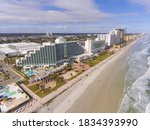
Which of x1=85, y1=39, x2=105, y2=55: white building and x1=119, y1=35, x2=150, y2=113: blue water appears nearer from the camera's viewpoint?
x1=119, y1=35, x2=150, y2=113: blue water

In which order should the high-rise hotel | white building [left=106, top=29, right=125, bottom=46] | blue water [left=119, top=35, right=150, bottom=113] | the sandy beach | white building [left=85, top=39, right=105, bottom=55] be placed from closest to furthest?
blue water [left=119, top=35, right=150, bottom=113]
the sandy beach
the high-rise hotel
white building [left=85, top=39, right=105, bottom=55]
white building [left=106, top=29, right=125, bottom=46]

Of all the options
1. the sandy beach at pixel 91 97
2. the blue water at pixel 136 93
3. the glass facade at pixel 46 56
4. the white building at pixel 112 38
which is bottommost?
the sandy beach at pixel 91 97

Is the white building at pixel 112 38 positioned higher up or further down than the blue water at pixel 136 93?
higher up

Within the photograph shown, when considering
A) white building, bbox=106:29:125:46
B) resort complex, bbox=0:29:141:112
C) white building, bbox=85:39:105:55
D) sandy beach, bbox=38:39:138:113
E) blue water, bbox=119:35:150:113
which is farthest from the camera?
white building, bbox=106:29:125:46

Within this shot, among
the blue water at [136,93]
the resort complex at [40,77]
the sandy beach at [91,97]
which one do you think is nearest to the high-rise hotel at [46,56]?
the resort complex at [40,77]

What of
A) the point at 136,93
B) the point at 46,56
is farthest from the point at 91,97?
the point at 46,56

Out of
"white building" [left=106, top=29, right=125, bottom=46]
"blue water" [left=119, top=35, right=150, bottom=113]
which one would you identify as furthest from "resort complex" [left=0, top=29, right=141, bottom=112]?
"white building" [left=106, top=29, right=125, bottom=46]

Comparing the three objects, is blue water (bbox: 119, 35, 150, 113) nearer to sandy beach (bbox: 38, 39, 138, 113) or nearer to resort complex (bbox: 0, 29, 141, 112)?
sandy beach (bbox: 38, 39, 138, 113)

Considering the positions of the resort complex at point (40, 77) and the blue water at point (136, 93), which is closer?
the blue water at point (136, 93)

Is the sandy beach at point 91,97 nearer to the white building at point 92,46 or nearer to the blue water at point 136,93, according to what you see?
the blue water at point 136,93

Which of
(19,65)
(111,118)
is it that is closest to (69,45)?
(19,65)

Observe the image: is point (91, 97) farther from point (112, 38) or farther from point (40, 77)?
point (112, 38)

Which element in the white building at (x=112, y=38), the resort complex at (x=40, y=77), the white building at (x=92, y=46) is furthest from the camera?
the white building at (x=112, y=38)
